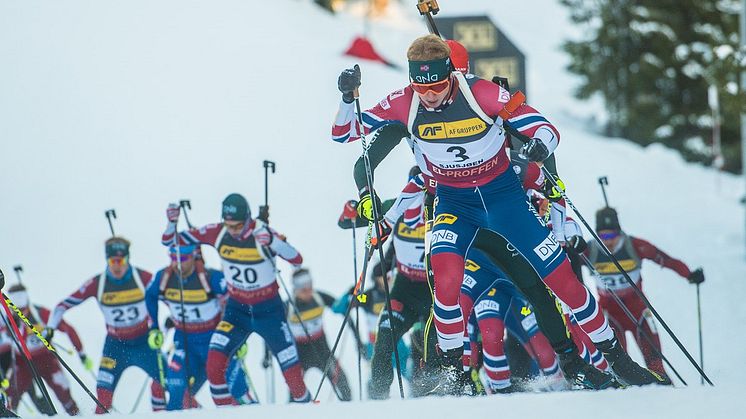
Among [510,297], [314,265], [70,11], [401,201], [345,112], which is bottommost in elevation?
[314,265]

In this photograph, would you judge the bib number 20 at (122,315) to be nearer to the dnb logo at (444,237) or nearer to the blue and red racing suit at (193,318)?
the blue and red racing suit at (193,318)

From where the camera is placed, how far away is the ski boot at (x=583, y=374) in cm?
699

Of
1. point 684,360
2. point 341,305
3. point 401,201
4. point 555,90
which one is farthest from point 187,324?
point 555,90

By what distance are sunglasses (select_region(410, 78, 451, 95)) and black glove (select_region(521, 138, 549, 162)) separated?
0.64m

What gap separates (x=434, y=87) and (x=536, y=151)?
2.44 feet

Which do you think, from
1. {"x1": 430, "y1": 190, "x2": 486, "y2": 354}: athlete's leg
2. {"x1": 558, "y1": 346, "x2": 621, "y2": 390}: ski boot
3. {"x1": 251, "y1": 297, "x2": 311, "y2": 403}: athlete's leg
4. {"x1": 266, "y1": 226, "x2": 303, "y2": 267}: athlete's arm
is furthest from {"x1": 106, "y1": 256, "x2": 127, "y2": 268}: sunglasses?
{"x1": 558, "y1": 346, "x2": 621, "y2": 390}: ski boot

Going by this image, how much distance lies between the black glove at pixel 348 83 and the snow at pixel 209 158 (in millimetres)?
4788

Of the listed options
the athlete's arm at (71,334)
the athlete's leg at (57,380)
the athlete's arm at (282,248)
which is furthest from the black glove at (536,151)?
the athlete's leg at (57,380)

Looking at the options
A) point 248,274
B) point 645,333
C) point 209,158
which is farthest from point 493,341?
point 209,158

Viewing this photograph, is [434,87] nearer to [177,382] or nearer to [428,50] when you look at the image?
[428,50]

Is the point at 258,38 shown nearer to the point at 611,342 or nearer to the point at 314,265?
the point at 314,265

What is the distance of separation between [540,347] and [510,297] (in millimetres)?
468

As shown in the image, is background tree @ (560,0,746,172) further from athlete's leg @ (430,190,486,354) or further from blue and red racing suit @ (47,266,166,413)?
athlete's leg @ (430,190,486,354)

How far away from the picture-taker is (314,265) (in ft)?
61.1
